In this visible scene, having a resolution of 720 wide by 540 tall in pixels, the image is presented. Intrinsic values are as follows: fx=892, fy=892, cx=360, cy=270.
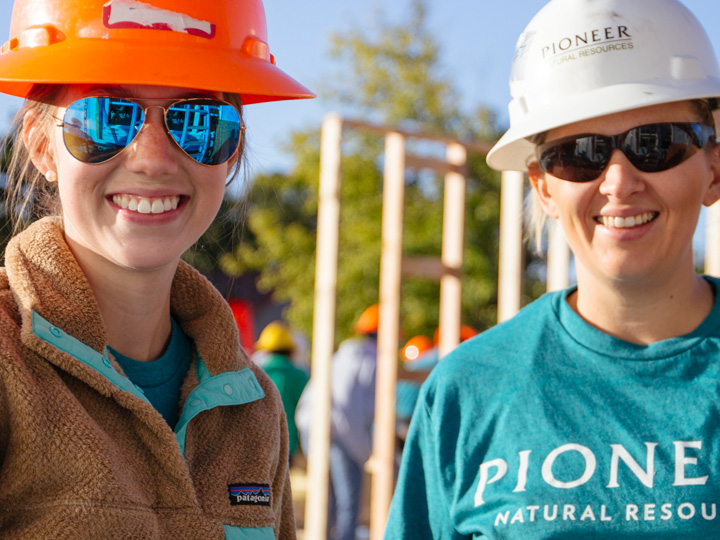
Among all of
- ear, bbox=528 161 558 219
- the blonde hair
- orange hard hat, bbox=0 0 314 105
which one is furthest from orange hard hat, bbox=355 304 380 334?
orange hard hat, bbox=0 0 314 105

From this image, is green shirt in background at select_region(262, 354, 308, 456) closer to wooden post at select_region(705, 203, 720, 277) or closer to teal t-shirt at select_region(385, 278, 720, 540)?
wooden post at select_region(705, 203, 720, 277)

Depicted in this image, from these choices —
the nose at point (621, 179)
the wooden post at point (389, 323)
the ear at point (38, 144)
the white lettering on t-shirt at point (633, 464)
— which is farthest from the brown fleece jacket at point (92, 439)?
the wooden post at point (389, 323)

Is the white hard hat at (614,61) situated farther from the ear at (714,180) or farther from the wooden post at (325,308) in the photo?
the wooden post at (325,308)

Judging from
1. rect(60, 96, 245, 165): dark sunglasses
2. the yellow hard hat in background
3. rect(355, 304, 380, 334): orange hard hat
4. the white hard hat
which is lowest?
the yellow hard hat in background

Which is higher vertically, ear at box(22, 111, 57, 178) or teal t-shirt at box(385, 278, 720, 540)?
ear at box(22, 111, 57, 178)

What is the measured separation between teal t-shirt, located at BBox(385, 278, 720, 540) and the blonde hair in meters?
0.95

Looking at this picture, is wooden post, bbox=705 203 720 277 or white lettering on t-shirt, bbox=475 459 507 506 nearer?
white lettering on t-shirt, bbox=475 459 507 506

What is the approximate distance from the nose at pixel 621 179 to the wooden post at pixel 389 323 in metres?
4.26

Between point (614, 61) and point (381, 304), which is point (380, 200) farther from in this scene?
point (614, 61)

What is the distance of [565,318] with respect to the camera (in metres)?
2.62

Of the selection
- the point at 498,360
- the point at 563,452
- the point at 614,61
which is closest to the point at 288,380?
the point at 498,360

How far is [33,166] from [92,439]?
0.88 m

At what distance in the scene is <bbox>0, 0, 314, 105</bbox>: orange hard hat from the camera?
203 centimetres

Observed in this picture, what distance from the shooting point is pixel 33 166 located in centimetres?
Answer: 240
